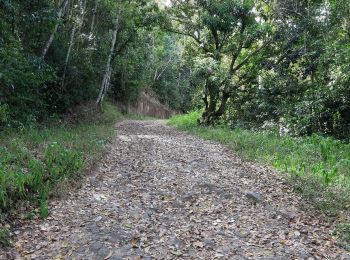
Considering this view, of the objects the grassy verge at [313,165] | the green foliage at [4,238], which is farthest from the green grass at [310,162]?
the green foliage at [4,238]

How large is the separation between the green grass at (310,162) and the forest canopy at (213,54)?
124 inches

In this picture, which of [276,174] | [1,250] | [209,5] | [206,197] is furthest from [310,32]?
[1,250]

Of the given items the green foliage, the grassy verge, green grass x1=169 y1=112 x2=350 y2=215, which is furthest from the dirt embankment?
the green foliage

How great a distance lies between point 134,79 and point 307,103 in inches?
763

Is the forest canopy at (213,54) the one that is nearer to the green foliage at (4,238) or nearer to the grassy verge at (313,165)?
the grassy verge at (313,165)

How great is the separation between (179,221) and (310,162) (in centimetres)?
488

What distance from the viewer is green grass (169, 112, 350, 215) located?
659 cm

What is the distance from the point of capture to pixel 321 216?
19.9 ft

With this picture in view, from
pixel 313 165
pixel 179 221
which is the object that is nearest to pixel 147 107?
pixel 313 165

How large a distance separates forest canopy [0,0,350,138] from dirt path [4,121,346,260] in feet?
14.6

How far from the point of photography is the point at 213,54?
64.4 feet

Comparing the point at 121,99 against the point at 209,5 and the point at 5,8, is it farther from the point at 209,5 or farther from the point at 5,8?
the point at 5,8

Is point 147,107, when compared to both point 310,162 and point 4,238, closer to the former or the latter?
point 310,162

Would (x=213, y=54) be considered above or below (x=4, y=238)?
above
